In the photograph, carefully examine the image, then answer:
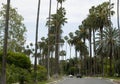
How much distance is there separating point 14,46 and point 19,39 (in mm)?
1271

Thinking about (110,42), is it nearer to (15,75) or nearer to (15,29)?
(15,29)

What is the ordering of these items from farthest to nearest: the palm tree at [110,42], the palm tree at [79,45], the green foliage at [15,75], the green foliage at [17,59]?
the palm tree at [79,45] → the palm tree at [110,42] → the green foliage at [17,59] → the green foliage at [15,75]

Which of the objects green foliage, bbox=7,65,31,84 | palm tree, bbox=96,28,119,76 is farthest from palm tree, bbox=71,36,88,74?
green foliage, bbox=7,65,31,84

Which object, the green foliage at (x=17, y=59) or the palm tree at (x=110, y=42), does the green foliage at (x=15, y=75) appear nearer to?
the green foliage at (x=17, y=59)

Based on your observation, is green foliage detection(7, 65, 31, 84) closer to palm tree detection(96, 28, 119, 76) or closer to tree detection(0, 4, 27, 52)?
tree detection(0, 4, 27, 52)

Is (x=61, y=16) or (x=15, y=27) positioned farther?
(x=61, y=16)

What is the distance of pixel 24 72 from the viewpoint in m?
40.0

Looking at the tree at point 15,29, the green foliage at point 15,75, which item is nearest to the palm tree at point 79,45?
the tree at point 15,29

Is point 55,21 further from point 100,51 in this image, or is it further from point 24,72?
point 24,72

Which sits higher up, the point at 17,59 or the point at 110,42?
the point at 110,42

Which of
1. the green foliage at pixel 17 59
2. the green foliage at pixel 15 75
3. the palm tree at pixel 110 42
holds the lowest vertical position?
the green foliage at pixel 15 75

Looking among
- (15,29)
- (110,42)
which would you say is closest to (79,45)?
(110,42)

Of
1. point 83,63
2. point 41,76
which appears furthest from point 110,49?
point 83,63

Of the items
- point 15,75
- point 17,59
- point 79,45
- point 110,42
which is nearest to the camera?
point 15,75
